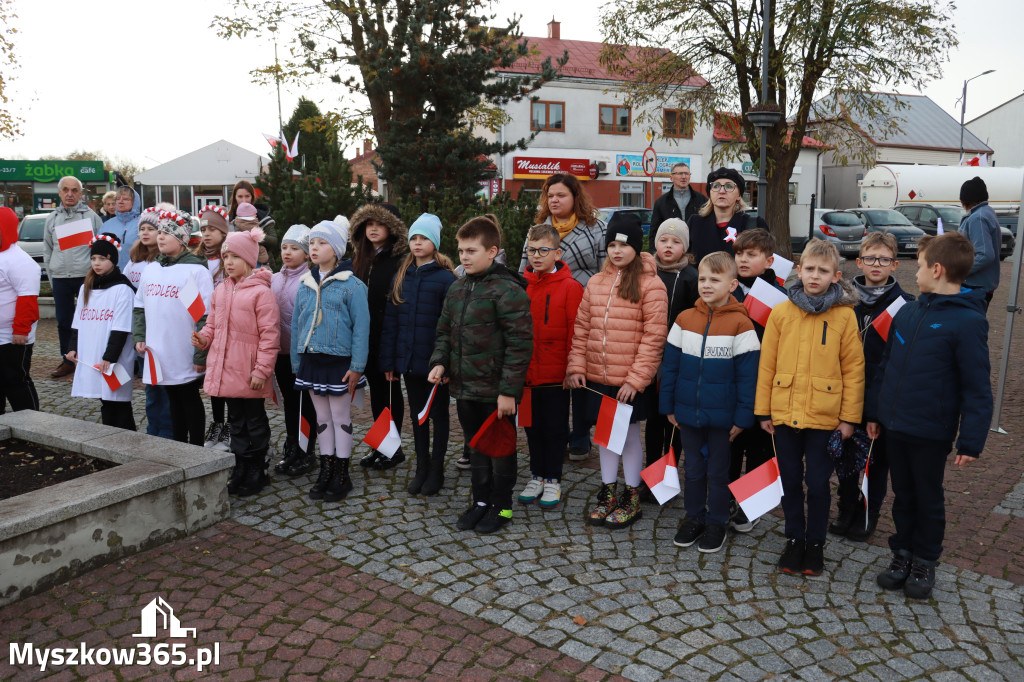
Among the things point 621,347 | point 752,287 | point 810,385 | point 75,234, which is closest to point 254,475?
point 621,347

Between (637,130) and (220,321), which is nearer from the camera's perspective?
(220,321)

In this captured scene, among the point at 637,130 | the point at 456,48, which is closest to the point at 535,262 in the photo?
the point at 456,48

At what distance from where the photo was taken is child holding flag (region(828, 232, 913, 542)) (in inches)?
174

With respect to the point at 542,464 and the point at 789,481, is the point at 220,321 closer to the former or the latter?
the point at 542,464

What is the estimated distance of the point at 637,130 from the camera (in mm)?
39344

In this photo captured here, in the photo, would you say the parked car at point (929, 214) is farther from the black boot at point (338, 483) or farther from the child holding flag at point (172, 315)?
the child holding flag at point (172, 315)

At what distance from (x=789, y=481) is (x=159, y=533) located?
3550 mm

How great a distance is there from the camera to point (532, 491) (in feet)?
17.3

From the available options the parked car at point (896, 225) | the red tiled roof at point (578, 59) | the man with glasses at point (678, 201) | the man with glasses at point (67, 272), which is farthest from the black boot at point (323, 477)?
the red tiled roof at point (578, 59)

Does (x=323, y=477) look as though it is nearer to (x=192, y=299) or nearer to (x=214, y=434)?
(x=214, y=434)

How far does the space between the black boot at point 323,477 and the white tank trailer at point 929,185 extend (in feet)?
106

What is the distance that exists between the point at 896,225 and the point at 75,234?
2581 cm

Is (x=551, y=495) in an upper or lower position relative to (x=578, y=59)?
lower

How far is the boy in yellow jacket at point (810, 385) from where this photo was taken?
4.05 metres
